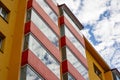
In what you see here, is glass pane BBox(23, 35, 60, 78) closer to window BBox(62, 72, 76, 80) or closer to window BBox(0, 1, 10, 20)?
window BBox(62, 72, 76, 80)

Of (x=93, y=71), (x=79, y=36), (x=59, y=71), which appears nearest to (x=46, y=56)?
(x=59, y=71)

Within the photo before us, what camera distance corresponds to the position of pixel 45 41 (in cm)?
2242

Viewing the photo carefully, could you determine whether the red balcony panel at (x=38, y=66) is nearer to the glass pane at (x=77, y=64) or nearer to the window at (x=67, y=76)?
the window at (x=67, y=76)

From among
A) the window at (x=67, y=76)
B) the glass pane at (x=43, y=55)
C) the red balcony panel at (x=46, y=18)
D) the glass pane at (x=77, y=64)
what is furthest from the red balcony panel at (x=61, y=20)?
the glass pane at (x=43, y=55)

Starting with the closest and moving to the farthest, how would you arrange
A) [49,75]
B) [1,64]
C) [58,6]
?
[1,64], [49,75], [58,6]

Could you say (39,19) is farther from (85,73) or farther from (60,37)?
(85,73)

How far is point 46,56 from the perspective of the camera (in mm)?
21797

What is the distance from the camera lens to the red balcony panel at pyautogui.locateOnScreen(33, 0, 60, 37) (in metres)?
24.0

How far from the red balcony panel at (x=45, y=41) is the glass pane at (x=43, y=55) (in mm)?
338

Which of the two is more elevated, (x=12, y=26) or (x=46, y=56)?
(x=12, y=26)

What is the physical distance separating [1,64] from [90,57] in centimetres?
1487

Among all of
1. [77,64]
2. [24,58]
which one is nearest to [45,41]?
[24,58]

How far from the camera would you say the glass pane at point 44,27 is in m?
22.8

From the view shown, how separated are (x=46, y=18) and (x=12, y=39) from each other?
157 inches
